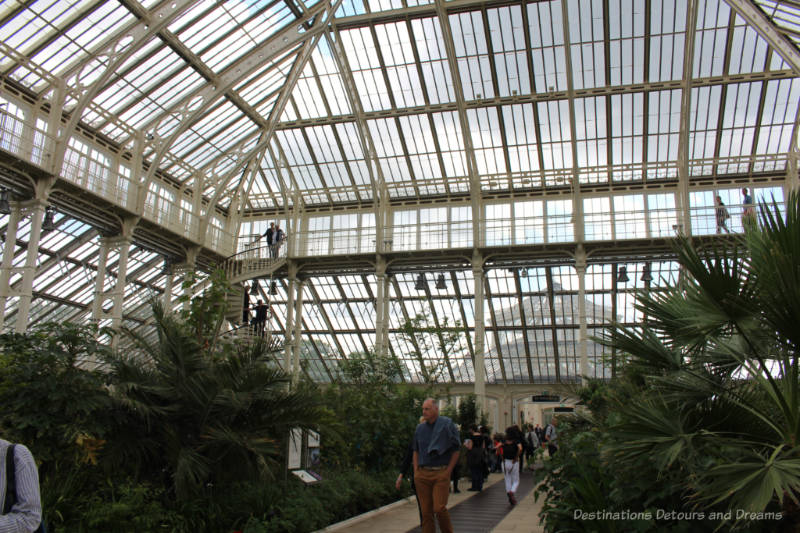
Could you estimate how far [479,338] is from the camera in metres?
23.5

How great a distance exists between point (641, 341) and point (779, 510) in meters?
1.78

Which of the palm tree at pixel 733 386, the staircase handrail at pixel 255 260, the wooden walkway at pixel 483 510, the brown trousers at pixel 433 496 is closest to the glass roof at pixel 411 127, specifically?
the staircase handrail at pixel 255 260

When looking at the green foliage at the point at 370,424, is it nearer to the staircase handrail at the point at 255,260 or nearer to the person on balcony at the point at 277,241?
the staircase handrail at the point at 255,260

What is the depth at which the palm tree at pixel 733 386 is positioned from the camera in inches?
157

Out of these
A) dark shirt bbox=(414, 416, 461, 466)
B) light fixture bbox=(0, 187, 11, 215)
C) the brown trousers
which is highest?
light fixture bbox=(0, 187, 11, 215)

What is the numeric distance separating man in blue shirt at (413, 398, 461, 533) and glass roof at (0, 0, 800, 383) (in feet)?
47.5

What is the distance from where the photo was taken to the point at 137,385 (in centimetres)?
692

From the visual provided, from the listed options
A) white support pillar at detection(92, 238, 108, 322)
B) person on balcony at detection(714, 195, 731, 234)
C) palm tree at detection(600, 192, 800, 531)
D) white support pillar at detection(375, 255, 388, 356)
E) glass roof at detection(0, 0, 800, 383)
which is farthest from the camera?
white support pillar at detection(375, 255, 388, 356)

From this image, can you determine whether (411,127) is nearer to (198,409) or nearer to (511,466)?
(511,466)

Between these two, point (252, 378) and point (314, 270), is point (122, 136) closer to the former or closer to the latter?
point (314, 270)

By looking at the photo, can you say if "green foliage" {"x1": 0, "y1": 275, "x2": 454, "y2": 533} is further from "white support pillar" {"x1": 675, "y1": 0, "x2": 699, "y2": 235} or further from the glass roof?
"white support pillar" {"x1": 675, "y1": 0, "x2": 699, "y2": 235}

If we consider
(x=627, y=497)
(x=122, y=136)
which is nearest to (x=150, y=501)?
(x=627, y=497)

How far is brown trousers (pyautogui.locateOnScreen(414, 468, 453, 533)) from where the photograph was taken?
6.32 metres

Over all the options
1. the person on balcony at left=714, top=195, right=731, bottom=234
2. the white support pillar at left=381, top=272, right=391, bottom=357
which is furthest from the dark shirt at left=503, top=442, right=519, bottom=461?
the person on balcony at left=714, top=195, right=731, bottom=234
